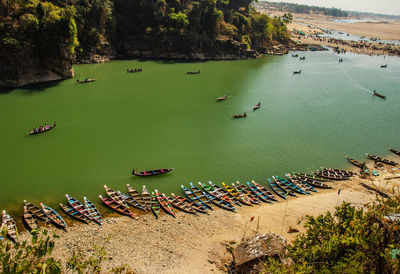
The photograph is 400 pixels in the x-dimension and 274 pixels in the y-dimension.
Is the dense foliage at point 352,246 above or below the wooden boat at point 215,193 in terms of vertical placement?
above

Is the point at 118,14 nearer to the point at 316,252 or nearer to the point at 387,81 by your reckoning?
the point at 387,81

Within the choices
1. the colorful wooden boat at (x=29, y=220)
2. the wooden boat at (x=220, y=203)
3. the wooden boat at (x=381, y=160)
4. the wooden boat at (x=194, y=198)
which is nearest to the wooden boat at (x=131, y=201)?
the wooden boat at (x=194, y=198)

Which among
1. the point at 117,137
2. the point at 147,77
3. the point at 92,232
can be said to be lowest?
the point at 92,232

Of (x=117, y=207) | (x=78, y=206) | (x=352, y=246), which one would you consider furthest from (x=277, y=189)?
(x=78, y=206)

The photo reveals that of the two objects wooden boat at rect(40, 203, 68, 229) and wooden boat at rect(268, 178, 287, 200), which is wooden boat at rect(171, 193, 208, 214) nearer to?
wooden boat at rect(268, 178, 287, 200)

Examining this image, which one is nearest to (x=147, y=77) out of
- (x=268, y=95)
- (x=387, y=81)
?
(x=268, y=95)

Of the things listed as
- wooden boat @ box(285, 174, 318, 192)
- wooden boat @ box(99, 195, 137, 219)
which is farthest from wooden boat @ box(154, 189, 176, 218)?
wooden boat @ box(285, 174, 318, 192)

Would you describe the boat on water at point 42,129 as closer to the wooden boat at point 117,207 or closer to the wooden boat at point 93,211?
the wooden boat at point 93,211
